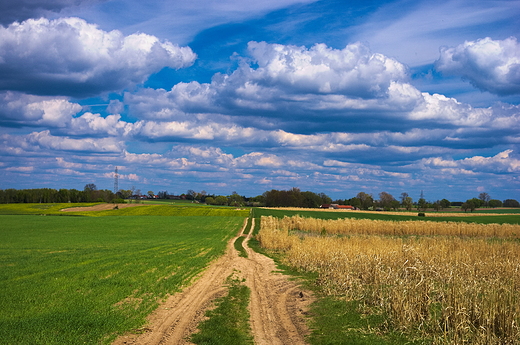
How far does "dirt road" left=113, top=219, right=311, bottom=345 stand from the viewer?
9.63m

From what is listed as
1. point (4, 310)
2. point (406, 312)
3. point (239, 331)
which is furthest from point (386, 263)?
point (4, 310)

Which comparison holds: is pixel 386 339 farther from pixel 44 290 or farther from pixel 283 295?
pixel 44 290

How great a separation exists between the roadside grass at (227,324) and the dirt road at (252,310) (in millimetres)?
242

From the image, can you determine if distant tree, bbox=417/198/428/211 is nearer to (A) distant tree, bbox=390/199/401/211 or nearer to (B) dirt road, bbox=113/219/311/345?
(A) distant tree, bbox=390/199/401/211

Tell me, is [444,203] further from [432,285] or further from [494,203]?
[432,285]

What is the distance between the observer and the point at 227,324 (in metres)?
10.8

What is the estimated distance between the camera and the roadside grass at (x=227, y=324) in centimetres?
937

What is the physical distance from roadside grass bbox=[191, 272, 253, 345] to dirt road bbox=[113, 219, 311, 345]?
0.24 metres

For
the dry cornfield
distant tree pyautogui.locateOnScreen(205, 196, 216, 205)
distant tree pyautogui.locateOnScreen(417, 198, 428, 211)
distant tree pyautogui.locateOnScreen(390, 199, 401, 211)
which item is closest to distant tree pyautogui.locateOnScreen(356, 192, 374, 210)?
distant tree pyautogui.locateOnScreen(390, 199, 401, 211)

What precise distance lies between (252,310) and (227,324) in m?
2.03

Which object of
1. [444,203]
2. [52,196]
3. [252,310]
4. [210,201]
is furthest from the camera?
[210,201]

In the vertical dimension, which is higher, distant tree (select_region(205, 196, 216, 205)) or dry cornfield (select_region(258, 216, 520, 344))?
dry cornfield (select_region(258, 216, 520, 344))

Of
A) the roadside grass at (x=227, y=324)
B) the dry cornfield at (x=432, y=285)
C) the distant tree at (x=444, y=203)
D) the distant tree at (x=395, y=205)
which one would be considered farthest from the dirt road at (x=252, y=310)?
the distant tree at (x=444, y=203)

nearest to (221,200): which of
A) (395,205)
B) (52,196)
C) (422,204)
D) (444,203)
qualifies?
(52,196)
